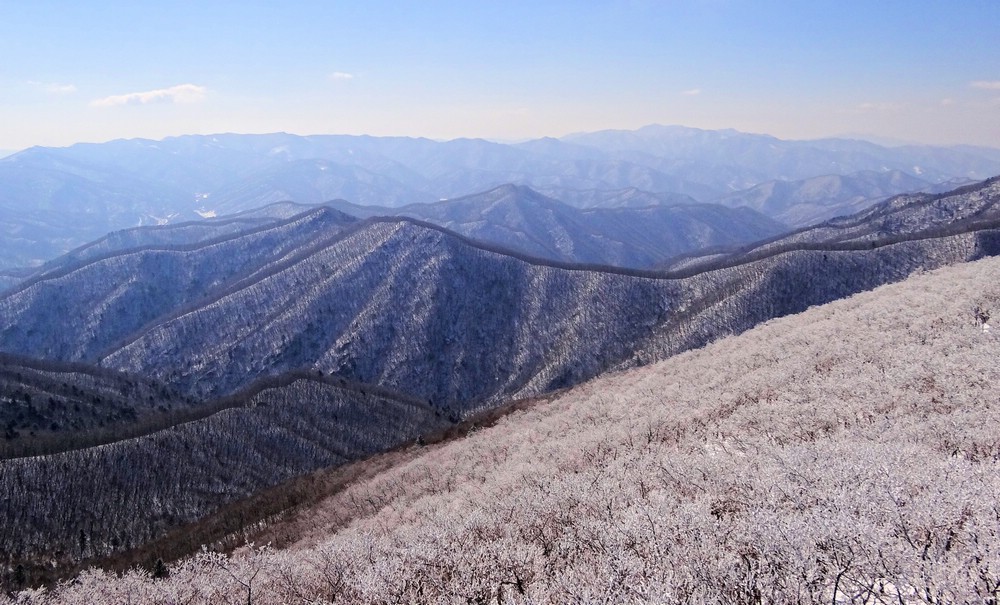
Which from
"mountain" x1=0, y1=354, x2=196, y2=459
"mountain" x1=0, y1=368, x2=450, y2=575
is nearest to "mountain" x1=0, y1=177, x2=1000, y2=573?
"mountain" x1=0, y1=368, x2=450, y2=575

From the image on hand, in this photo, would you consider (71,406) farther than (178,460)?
Yes

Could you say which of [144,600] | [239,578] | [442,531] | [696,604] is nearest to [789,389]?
[442,531]

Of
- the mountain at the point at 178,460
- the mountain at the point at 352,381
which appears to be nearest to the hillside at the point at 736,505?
the mountain at the point at 352,381

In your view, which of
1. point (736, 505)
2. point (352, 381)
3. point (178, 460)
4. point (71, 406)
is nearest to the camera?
point (736, 505)

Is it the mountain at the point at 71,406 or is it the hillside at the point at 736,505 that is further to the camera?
the mountain at the point at 71,406

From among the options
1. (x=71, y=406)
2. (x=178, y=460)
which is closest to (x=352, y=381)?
(x=71, y=406)

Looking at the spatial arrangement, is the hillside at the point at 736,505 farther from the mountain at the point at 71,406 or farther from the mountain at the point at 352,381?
the mountain at the point at 71,406

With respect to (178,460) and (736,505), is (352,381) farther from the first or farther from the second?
(736,505)

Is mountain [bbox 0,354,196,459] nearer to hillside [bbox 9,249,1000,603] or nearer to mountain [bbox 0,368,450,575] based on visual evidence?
mountain [bbox 0,368,450,575]

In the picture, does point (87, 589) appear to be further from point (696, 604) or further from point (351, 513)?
point (696, 604)
